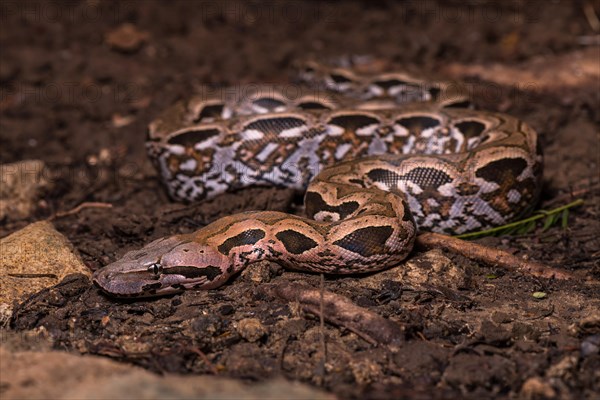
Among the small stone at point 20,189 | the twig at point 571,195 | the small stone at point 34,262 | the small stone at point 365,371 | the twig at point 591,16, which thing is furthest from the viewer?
the twig at point 591,16

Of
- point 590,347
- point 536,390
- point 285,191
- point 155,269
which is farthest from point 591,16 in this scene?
point 155,269

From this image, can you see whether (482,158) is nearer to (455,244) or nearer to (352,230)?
(455,244)

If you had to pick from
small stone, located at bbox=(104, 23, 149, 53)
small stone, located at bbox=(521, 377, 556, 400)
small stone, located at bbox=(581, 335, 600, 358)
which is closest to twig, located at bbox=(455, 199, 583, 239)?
small stone, located at bbox=(581, 335, 600, 358)

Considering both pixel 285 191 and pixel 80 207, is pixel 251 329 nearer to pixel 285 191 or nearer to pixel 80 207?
pixel 285 191

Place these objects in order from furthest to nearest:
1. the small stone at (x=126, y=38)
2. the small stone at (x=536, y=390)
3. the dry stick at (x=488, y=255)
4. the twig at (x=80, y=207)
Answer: the small stone at (x=126, y=38) → the twig at (x=80, y=207) → the dry stick at (x=488, y=255) → the small stone at (x=536, y=390)

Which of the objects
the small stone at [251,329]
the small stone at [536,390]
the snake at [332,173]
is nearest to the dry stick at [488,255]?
the snake at [332,173]

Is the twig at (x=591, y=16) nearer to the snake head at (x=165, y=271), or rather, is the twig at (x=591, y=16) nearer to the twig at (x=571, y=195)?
the twig at (x=571, y=195)

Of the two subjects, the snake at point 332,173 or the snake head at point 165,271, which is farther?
the snake at point 332,173
